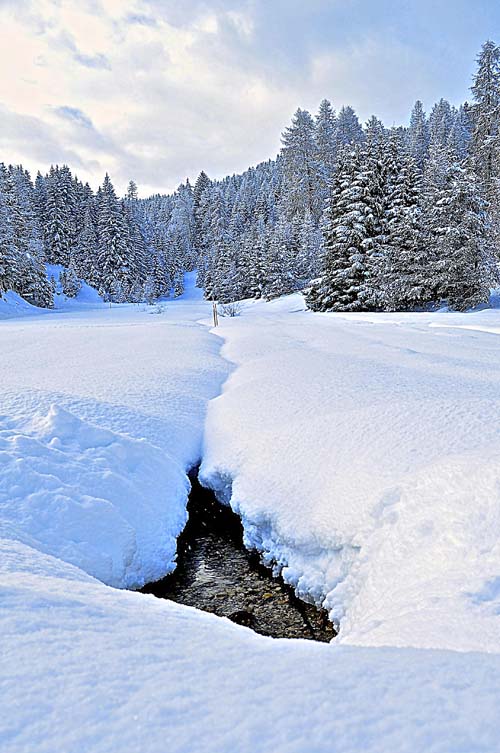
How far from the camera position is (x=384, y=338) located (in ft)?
32.4

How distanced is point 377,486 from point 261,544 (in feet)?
4.11

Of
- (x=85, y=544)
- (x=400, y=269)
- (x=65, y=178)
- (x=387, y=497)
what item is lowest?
(x=85, y=544)

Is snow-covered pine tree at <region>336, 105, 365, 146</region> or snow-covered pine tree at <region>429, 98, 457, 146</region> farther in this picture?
snow-covered pine tree at <region>336, 105, 365, 146</region>

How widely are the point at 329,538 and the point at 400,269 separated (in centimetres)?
1808

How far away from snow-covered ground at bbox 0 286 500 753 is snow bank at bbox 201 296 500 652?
17 millimetres

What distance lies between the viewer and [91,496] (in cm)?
376

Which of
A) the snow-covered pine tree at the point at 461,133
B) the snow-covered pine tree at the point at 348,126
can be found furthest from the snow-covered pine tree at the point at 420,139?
the snow-covered pine tree at the point at 348,126

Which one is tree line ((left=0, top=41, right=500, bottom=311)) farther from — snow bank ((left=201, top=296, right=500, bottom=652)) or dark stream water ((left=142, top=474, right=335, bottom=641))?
dark stream water ((left=142, top=474, right=335, bottom=641))

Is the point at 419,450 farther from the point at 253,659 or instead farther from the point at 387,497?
the point at 253,659

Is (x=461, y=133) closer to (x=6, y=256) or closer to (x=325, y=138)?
(x=325, y=138)

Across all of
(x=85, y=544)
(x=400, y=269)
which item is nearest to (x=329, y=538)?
(x=85, y=544)

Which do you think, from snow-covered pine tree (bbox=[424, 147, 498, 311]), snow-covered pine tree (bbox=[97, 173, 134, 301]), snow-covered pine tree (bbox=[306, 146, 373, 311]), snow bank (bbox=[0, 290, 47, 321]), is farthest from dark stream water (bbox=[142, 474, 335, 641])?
snow-covered pine tree (bbox=[97, 173, 134, 301])

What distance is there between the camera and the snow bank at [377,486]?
2.27 m

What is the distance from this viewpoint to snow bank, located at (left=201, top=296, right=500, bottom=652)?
227 centimetres
